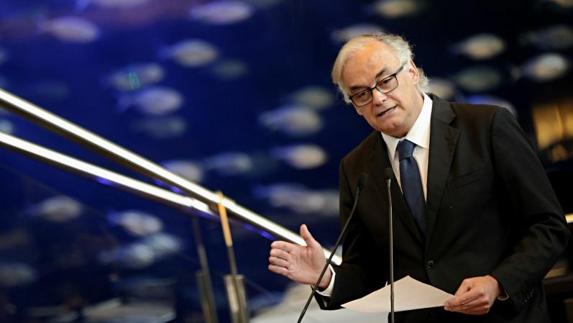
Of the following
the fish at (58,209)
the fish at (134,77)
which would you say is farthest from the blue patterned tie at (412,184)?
the fish at (134,77)

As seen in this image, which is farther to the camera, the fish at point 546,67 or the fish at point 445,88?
the fish at point 445,88

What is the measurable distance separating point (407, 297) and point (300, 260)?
0.33 meters

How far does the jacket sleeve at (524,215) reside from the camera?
5.97 ft

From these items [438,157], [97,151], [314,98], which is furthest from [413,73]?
[314,98]

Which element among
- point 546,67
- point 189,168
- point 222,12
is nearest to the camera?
point 546,67

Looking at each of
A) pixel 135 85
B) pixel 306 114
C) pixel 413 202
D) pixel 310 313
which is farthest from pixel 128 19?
pixel 413 202

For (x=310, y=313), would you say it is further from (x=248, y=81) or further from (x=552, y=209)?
(x=248, y=81)

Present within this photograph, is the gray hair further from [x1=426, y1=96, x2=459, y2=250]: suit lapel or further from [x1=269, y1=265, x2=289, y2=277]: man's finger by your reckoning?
[x1=269, y1=265, x2=289, y2=277]: man's finger

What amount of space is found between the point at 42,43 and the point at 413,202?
25.8ft

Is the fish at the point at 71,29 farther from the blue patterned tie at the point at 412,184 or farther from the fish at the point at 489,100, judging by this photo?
the blue patterned tie at the point at 412,184

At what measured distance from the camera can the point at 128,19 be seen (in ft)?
29.8

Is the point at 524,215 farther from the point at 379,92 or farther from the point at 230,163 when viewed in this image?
the point at 230,163

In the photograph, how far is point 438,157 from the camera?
6.34 ft

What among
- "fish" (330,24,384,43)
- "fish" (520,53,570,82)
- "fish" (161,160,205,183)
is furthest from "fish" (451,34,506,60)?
"fish" (161,160,205,183)
